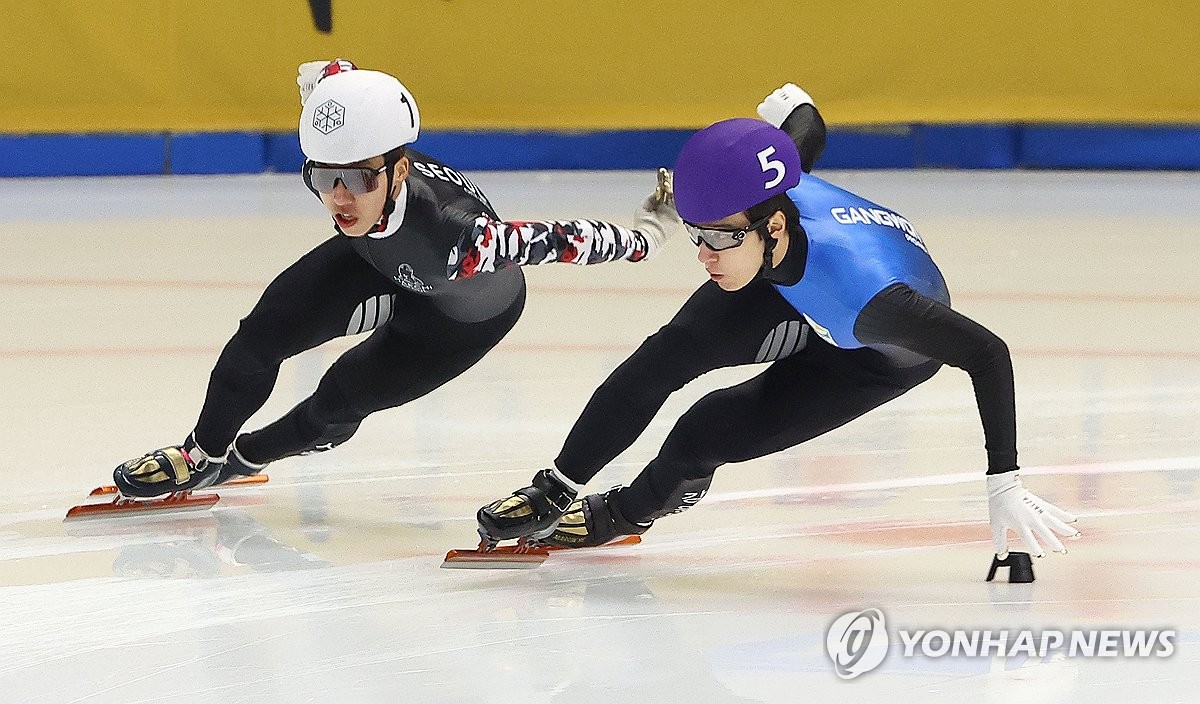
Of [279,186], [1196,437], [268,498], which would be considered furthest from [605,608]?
[279,186]

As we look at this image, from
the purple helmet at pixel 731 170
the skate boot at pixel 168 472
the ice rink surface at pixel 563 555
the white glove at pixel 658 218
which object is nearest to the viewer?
the ice rink surface at pixel 563 555

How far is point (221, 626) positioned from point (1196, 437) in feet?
8.38

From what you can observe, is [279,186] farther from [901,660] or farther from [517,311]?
[901,660]

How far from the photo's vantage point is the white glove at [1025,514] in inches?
116

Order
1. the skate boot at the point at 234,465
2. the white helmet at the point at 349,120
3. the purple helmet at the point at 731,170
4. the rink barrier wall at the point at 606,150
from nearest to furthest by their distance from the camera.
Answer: the purple helmet at the point at 731,170 < the white helmet at the point at 349,120 < the skate boot at the point at 234,465 < the rink barrier wall at the point at 606,150

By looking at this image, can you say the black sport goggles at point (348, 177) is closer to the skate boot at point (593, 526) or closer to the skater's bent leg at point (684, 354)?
the skater's bent leg at point (684, 354)

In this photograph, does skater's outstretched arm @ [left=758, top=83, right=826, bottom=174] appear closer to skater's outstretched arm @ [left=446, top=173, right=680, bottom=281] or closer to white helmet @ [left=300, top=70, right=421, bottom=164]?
skater's outstretched arm @ [left=446, top=173, right=680, bottom=281]

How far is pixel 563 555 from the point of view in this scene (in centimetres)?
345

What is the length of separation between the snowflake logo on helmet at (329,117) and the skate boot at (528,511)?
81 cm

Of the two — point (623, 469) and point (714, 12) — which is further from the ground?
point (714, 12)

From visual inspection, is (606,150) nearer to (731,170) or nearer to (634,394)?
(634,394)

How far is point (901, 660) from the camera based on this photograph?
8.96 ft

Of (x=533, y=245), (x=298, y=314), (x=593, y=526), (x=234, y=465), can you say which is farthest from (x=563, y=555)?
(x=234, y=465)

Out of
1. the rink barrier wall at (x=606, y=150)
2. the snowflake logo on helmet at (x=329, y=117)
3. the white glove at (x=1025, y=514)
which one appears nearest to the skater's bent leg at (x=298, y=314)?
the snowflake logo on helmet at (x=329, y=117)
